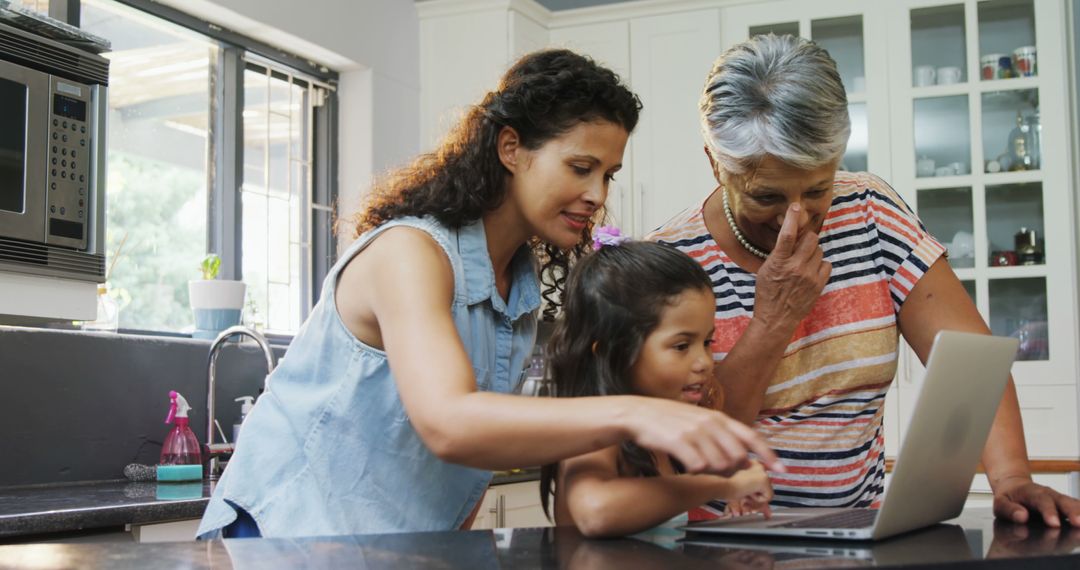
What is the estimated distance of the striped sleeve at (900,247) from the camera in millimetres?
1530

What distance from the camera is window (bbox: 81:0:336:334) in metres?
3.47

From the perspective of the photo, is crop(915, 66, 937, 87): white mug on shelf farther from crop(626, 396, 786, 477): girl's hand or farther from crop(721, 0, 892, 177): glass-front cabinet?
crop(626, 396, 786, 477): girl's hand

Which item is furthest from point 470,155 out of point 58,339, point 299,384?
point 58,339

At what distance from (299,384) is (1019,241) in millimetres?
3078

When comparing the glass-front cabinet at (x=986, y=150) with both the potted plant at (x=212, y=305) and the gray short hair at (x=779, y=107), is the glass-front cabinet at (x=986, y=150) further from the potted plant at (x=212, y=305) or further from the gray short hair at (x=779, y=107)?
the gray short hair at (x=779, y=107)

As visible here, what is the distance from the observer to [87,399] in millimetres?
2562

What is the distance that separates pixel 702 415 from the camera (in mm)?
885

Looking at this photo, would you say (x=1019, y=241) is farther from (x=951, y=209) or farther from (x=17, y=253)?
(x=17, y=253)

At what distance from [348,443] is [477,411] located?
0.37 metres

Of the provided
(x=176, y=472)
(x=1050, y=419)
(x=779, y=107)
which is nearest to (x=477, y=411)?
(x=779, y=107)

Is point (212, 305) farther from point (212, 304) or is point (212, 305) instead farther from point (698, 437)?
point (698, 437)

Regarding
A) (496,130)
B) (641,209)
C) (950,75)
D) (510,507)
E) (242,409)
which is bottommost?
(510,507)

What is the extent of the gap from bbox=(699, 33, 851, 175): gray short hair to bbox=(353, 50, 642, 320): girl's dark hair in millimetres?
127

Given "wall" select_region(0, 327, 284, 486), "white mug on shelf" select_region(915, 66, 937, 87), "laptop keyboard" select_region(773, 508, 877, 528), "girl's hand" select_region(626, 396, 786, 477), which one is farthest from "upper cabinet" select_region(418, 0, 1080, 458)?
"girl's hand" select_region(626, 396, 786, 477)
